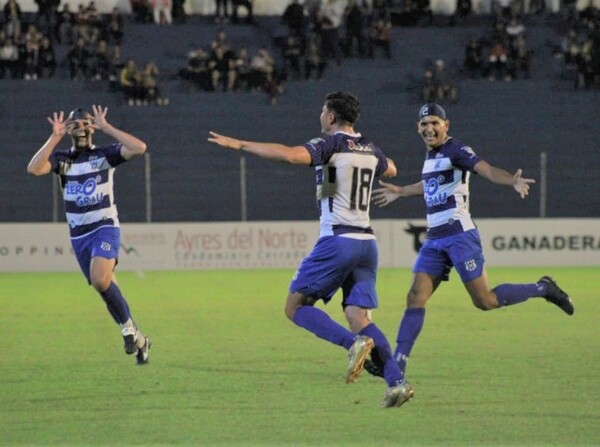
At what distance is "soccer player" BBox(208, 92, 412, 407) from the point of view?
8.28 meters

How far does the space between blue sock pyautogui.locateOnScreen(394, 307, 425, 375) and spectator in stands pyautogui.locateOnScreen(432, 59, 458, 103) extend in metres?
20.4

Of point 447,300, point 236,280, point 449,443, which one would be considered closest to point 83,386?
point 449,443

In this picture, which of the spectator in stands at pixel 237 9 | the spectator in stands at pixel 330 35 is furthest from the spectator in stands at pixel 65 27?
the spectator in stands at pixel 330 35

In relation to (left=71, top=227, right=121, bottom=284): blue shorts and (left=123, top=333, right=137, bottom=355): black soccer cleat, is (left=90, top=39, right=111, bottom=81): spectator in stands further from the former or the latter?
(left=123, top=333, right=137, bottom=355): black soccer cleat

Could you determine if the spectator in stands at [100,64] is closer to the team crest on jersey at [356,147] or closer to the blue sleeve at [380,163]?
the blue sleeve at [380,163]

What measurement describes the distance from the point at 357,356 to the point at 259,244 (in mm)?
16152

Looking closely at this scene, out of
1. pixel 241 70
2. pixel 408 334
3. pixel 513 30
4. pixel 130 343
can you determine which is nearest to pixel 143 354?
pixel 130 343

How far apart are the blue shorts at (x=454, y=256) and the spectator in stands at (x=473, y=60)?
21172 mm

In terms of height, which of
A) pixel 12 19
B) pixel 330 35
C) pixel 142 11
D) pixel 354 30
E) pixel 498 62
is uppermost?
pixel 142 11

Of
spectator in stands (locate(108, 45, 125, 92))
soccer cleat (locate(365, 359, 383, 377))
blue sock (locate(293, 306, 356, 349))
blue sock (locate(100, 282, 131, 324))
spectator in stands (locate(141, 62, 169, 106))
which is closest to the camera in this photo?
blue sock (locate(293, 306, 356, 349))

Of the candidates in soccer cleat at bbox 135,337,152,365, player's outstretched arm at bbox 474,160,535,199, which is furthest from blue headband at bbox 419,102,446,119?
soccer cleat at bbox 135,337,152,365

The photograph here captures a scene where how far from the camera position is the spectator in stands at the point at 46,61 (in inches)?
1155

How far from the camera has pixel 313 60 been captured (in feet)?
99.0

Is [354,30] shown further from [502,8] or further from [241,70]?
[502,8]
